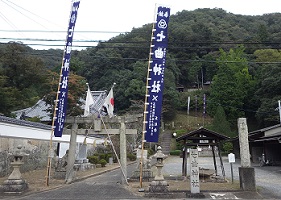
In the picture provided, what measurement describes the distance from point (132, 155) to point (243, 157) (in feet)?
68.5

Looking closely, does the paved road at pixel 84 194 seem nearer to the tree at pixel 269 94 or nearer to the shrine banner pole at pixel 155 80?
the shrine banner pole at pixel 155 80

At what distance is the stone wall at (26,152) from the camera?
14.8 meters

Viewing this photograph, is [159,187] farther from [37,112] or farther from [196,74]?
[196,74]

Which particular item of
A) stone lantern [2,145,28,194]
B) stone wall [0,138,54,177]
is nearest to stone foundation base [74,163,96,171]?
stone wall [0,138,54,177]

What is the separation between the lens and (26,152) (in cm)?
1706

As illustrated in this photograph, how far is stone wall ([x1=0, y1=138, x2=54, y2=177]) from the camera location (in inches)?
582

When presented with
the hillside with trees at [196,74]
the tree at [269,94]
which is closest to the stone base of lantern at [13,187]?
the hillside with trees at [196,74]

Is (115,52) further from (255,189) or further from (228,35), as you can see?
(255,189)

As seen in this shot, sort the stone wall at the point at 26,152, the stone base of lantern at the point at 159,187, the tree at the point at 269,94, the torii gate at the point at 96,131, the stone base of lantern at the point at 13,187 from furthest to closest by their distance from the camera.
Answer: the tree at the point at 269,94, the stone wall at the point at 26,152, the torii gate at the point at 96,131, the stone base of lantern at the point at 13,187, the stone base of lantern at the point at 159,187

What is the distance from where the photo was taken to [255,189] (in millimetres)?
10562

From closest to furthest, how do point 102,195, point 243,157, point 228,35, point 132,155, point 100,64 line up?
point 102,195
point 243,157
point 132,155
point 100,64
point 228,35

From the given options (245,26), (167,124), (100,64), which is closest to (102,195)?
(167,124)

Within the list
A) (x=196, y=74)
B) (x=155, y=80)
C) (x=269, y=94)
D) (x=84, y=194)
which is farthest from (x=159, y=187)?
A: (x=196, y=74)

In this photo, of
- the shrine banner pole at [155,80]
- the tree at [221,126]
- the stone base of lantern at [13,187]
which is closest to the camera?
the stone base of lantern at [13,187]
